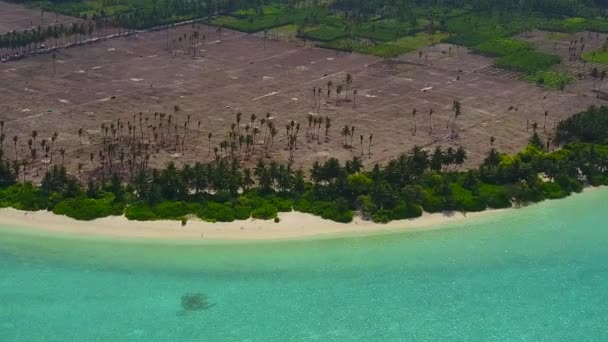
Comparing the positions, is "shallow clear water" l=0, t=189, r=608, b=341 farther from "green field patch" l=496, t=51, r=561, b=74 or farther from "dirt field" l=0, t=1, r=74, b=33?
"dirt field" l=0, t=1, r=74, b=33

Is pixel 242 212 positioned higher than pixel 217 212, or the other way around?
pixel 242 212

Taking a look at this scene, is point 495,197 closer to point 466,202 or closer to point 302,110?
point 466,202

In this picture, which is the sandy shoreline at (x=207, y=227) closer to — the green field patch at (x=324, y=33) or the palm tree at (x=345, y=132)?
the palm tree at (x=345, y=132)

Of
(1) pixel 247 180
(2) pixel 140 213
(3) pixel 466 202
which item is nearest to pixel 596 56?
(3) pixel 466 202

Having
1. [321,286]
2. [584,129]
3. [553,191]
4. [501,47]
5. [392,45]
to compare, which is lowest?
[321,286]

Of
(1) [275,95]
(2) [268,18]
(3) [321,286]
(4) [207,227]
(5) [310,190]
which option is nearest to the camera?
(3) [321,286]

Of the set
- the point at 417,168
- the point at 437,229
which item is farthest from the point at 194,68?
the point at 437,229

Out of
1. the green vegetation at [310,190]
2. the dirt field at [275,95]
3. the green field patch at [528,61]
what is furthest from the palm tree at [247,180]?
the green field patch at [528,61]

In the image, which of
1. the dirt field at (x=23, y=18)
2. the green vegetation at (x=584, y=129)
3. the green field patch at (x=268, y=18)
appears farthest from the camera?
the green field patch at (x=268, y=18)
